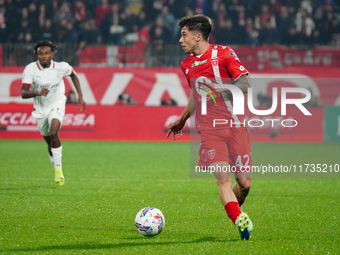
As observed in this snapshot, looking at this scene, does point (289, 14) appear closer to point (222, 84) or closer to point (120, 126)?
point (120, 126)

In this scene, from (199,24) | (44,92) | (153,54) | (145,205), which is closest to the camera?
(199,24)

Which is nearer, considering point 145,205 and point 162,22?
point 145,205

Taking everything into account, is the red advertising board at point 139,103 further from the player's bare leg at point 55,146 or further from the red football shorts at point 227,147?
the red football shorts at point 227,147

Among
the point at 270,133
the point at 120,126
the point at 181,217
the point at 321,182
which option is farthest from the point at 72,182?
the point at 270,133

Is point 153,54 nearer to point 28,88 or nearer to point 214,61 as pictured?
point 28,88

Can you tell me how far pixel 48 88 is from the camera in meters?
9.98

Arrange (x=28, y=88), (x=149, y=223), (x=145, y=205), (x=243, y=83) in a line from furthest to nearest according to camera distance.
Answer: (x=28, y=88), (x=145, y=205), (x=149, y=223), (x=243, y=83)

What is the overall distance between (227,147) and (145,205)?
221 centimetres

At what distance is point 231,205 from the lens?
5449 millimetres

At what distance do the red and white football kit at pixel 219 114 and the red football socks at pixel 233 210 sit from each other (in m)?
0.44

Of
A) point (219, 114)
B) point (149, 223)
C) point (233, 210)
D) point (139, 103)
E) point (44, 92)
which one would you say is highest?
point (219, 114)

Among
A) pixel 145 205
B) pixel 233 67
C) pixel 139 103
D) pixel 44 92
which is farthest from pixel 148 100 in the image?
pixel 233 67

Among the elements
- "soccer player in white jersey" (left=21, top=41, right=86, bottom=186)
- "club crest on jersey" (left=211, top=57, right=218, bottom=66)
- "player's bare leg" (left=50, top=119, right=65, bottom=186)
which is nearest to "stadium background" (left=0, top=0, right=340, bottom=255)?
"player's bare leg" (left=50, top=119, right=65, bottom=186)

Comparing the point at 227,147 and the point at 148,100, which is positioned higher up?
the point at 227,147
